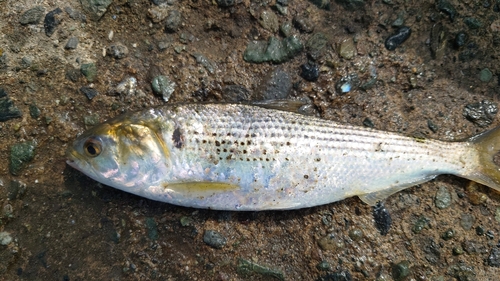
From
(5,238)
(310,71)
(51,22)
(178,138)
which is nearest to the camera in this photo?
(178,138)

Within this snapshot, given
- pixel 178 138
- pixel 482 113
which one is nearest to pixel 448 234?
pixel 482 113

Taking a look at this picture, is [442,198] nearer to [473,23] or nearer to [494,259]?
[494,259]

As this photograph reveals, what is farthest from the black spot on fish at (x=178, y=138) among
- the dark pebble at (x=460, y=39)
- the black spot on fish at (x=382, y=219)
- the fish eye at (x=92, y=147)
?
the dark pebble at (x=460, y=39)

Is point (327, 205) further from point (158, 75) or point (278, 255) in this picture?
point (158, 75)

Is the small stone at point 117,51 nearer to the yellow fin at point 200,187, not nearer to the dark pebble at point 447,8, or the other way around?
the yellow fin at point 200,187

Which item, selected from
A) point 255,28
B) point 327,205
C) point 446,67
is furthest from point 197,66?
point 446,67

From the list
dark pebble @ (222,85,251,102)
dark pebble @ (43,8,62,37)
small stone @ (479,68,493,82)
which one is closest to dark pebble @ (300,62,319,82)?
dark pebble @ (222,85,251,102)
